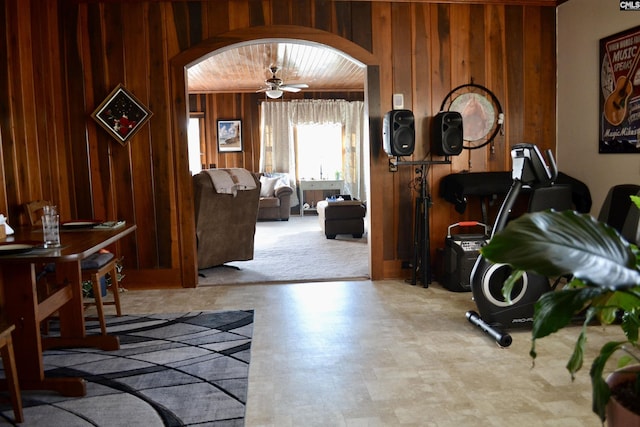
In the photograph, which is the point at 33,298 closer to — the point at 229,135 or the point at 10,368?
the point at 10,368

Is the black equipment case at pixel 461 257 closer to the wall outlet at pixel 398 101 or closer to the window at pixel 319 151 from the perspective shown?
the wall outlet at pixel 398 101

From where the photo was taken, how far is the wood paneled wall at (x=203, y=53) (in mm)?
4426

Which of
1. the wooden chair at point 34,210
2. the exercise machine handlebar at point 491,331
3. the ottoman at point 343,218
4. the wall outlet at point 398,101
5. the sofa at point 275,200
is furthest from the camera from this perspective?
the sofa at point 275,200

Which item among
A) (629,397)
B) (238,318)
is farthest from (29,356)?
(629,397)

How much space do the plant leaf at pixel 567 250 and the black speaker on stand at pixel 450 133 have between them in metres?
3.33

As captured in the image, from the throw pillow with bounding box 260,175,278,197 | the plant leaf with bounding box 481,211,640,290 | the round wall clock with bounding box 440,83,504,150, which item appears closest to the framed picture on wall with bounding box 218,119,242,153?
the throw pillow with bounding box 260,175,278,197

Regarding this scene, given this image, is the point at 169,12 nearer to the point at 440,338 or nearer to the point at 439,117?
the point at 439,117

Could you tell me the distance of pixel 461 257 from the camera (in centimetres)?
432

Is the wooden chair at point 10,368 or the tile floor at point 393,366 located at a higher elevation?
the wooden chair at point 10,368

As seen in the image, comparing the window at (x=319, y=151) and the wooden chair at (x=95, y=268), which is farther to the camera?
the window at (x=319, y=151)

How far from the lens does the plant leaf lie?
100cm

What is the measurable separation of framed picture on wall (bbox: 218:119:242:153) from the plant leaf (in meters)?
9.51

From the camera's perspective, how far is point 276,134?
10.4m

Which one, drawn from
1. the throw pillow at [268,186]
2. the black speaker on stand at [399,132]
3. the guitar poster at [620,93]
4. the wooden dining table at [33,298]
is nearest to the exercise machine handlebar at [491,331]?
the black speaker on stand at [399,132]
